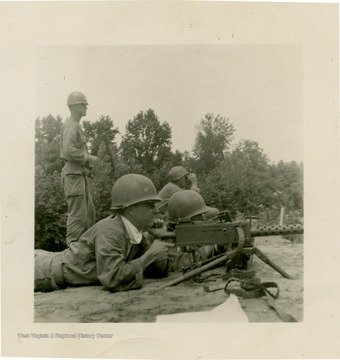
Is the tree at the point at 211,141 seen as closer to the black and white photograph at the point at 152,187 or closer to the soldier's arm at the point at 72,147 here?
the black and white photograph at the point at 152,187

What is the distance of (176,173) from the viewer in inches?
210

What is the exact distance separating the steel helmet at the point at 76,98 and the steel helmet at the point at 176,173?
97 cm

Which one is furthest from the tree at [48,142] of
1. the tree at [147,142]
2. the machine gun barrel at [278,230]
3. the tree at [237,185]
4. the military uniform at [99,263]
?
the machine gun barrel at [278,230]

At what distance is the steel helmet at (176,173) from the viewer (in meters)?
5.27

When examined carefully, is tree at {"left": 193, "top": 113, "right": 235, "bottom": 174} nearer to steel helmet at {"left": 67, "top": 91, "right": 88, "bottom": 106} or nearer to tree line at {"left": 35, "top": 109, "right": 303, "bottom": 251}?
tree line at {"left": 35, "top": 109, "right": 303, "bottom": 251}

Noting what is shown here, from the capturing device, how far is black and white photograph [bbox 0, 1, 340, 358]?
4.42 m

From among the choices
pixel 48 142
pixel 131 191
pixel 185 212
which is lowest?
pixel 185 212

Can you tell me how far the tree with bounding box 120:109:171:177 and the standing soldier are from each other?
Answer: 31 cm

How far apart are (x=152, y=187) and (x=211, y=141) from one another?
0.64 m

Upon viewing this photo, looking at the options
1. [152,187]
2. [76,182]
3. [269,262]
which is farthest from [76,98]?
[269,262]

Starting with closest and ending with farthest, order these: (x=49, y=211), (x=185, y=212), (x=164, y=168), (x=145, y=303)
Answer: (x=145, y=303)
(x=49, y=211)
(x=185, y=212)
(x=164, y=168)

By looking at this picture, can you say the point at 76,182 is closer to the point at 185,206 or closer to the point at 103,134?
the point at 103,134

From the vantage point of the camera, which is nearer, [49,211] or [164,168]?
[49,211]

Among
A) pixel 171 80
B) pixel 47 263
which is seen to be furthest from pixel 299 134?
pixel 47 263
